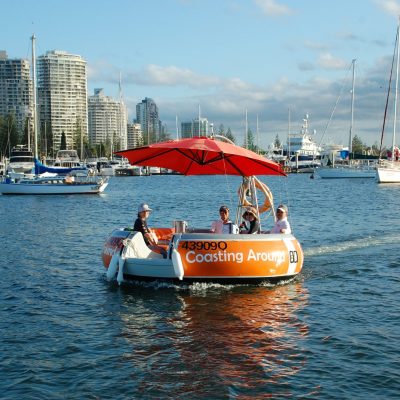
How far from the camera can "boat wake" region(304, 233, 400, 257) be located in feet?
72.4

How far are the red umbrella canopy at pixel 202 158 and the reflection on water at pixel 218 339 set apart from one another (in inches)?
137

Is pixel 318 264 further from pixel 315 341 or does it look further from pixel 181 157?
pixel 315 341

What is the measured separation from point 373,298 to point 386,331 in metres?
2.87

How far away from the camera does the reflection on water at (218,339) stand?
9.51 metres

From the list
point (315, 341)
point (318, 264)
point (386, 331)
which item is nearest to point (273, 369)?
point (315, 341)

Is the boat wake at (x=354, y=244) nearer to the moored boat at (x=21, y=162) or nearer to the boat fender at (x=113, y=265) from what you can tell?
the boat fender at (x=113, y=265)

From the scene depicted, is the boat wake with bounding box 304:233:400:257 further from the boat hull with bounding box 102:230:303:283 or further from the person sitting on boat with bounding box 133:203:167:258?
the person sitting on boat with bounding box 133:203:167:258

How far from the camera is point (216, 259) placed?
14602 millimetres

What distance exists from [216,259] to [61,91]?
17224 centimetres

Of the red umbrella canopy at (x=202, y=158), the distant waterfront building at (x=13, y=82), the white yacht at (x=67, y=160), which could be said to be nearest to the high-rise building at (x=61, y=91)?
the distant waterfront building at (x=13, y=82)

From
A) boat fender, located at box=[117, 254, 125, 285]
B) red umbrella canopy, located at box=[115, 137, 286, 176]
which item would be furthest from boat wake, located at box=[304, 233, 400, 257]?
boat fender, located at box=[117, 254, 125, 285]

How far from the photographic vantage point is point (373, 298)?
14.9m

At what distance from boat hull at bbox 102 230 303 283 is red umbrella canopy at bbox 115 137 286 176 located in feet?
7.30

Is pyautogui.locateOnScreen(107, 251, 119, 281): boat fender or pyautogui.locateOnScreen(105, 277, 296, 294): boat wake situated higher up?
pyautogui.locateOnScreen(107, 251, 119, 281): boat fender
